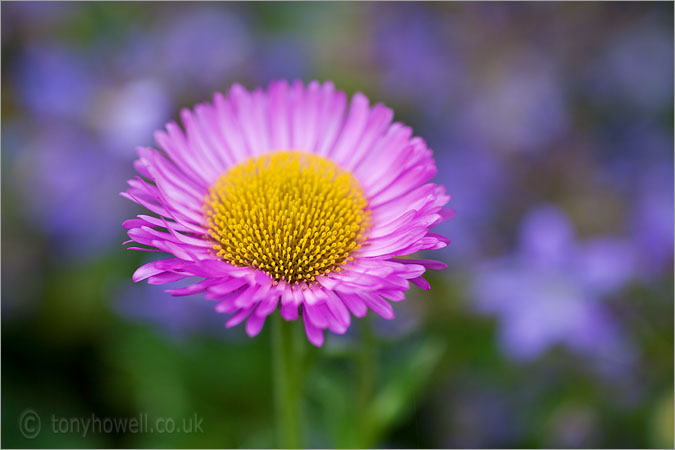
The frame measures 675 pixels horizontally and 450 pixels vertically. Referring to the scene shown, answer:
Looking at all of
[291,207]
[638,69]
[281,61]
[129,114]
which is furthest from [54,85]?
[638,69]

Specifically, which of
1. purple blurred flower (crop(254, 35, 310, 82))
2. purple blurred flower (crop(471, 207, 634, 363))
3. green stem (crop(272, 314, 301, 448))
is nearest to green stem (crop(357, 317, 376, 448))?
green stem (crop(272, 314, 301, 448))

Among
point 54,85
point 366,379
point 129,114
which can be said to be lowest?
point 366,379

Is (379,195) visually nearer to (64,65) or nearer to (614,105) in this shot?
(64,65)

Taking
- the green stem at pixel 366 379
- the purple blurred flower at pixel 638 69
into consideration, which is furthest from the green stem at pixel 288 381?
the purple blurred flower at pixel 638 69

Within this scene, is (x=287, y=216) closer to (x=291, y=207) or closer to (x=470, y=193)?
(x=291, y=207)

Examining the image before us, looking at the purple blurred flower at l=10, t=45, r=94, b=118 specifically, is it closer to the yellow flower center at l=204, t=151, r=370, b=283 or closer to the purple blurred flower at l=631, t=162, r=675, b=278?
the yellow flower center at l=204, t=151, r=370, b=283

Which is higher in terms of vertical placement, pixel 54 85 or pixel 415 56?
pixel 415 56

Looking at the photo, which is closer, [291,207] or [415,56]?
[291,207]
